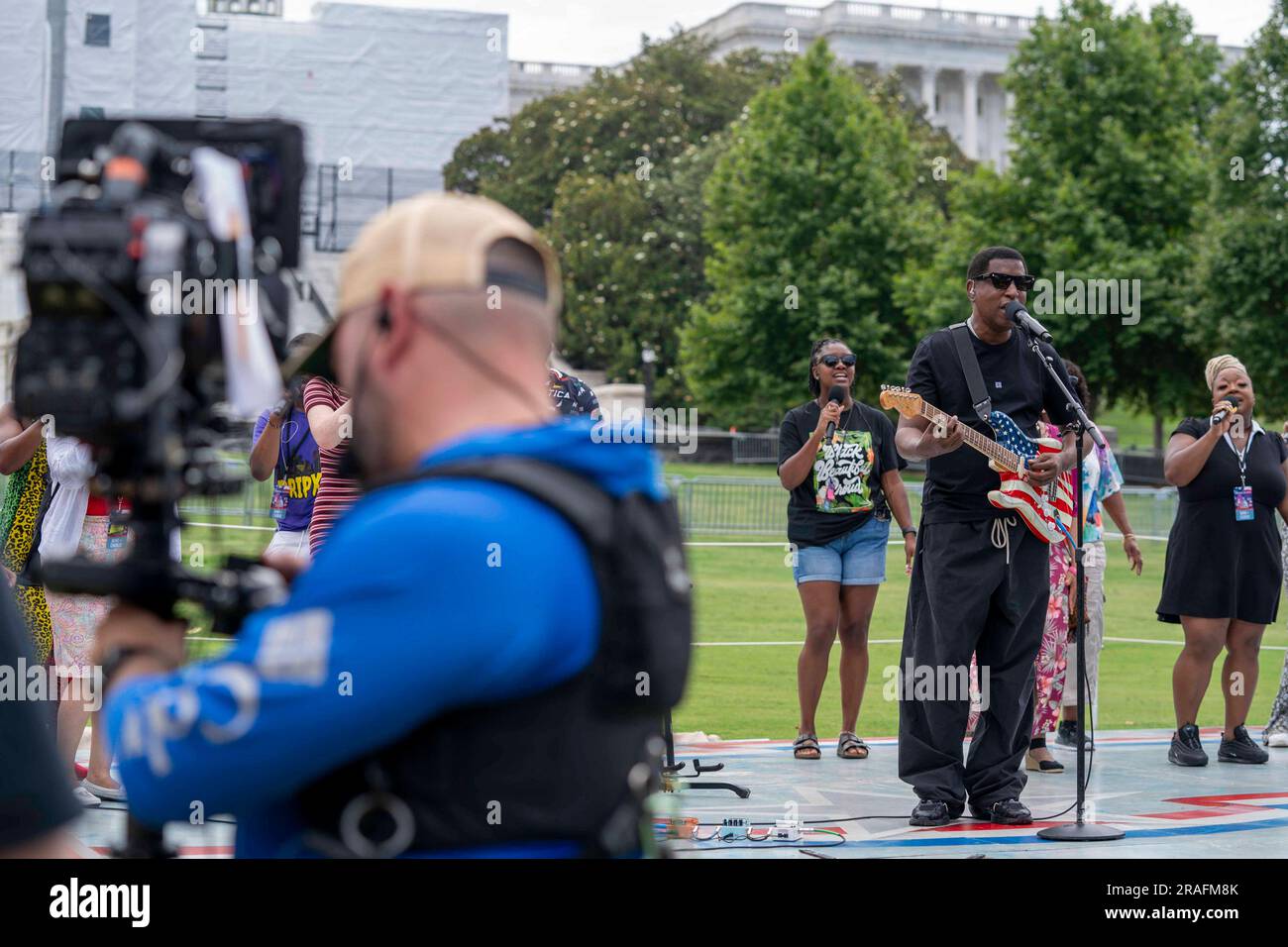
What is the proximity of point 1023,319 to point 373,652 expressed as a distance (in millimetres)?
6071

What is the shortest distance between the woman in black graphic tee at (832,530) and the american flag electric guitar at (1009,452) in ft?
6.13

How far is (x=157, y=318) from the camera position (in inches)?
80.7

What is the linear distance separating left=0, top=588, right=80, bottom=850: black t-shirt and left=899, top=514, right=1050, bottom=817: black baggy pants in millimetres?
5980

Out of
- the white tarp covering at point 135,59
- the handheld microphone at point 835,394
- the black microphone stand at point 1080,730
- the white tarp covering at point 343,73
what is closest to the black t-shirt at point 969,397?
the black microphone stand at point 1080,730

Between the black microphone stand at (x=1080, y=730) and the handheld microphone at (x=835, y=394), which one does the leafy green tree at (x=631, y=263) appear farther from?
the black microphone stand at (x=1080, y=730)

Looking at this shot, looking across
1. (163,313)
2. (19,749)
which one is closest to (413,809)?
(19,749)

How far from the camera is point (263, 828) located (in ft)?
6.95

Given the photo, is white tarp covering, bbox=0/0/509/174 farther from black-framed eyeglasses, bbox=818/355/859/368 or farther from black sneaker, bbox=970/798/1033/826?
black sneaker, bbox=970/798/1033/826

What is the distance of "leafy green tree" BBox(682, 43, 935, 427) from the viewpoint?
167 ft

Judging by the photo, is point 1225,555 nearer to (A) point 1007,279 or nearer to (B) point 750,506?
(A) point 1007,279

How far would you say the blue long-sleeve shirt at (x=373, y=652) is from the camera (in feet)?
6.31

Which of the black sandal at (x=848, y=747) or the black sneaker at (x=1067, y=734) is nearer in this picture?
the black sandal at (x=848, y=747)

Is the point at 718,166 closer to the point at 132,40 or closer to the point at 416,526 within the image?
the point at 132,40
